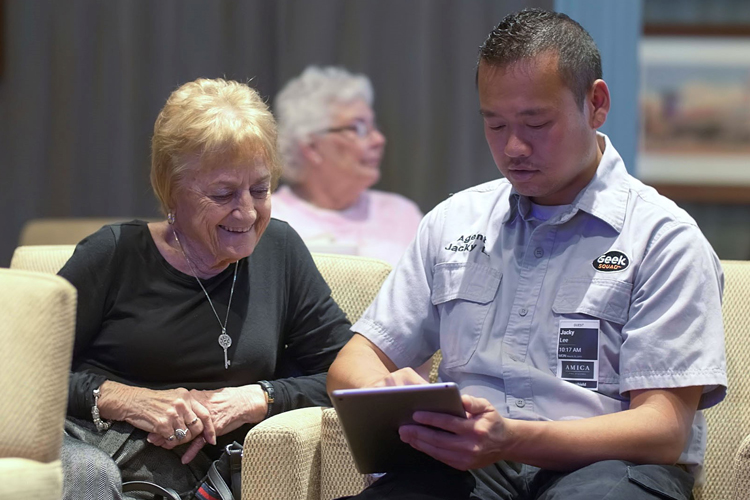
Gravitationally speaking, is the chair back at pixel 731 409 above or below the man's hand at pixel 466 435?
below

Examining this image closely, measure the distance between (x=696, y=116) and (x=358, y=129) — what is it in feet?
6.33

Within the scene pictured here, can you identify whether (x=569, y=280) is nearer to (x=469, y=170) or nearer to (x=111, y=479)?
(x=111, y=479)

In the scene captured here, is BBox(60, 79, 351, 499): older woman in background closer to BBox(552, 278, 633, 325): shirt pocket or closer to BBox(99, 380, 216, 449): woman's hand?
BBox(99, 380, 216, 449): woman's hand

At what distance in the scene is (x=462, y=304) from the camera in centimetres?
191

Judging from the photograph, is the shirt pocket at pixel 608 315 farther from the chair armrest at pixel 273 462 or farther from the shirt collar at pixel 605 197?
the chair armrest at pixel 273 462

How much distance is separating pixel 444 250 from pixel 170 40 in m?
3.00

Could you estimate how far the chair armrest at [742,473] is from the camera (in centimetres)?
162

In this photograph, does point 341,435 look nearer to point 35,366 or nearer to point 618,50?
point 35,366

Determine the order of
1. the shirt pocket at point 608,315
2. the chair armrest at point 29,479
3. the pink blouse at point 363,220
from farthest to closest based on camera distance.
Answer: the pink blouse at point 363,220, the shirt pocket at point 608,315, the chair armrest at point 29,479

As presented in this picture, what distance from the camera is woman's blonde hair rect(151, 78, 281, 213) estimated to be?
6.61 ft

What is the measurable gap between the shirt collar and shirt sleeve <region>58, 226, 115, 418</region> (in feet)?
3.01

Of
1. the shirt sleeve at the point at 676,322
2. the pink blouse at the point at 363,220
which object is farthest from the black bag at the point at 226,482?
the pink blouse at the point at 363,220

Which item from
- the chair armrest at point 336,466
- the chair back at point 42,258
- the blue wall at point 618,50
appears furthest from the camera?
the blue wall at point 618,50

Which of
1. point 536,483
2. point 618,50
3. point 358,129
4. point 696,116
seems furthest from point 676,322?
point 696,116
